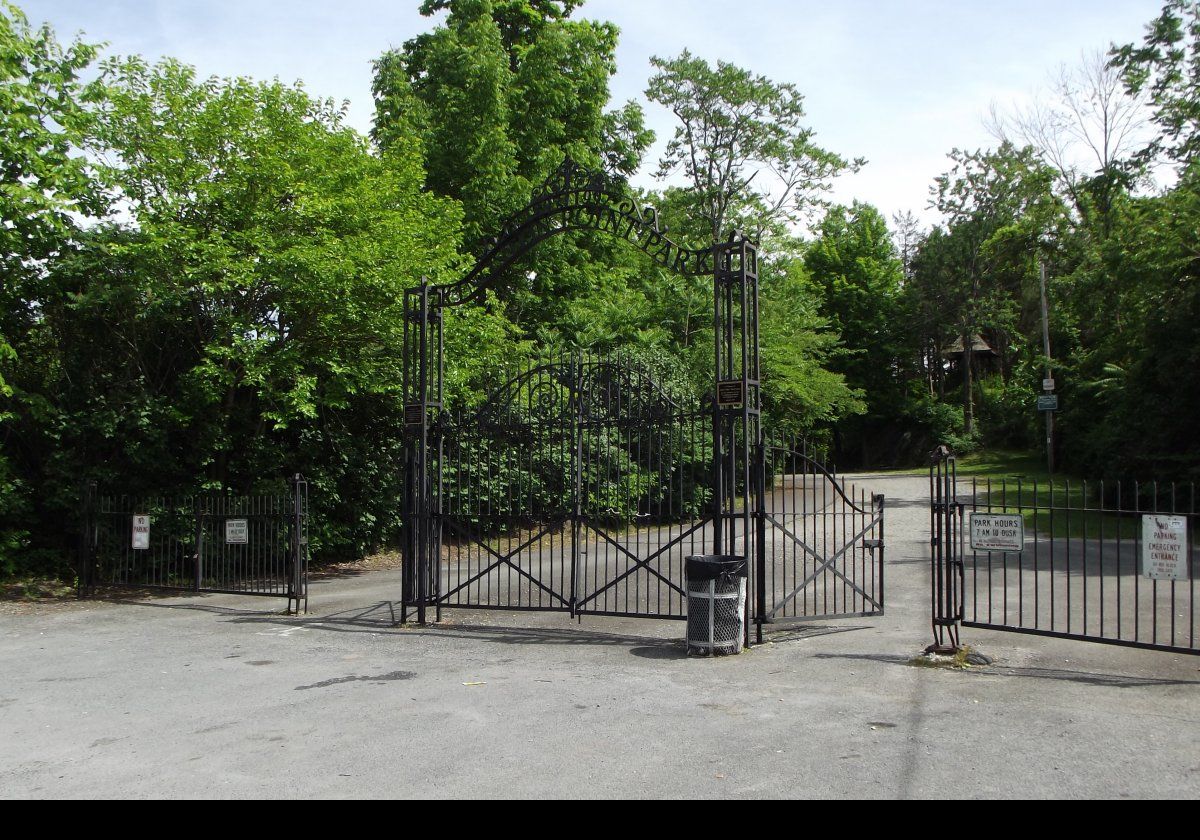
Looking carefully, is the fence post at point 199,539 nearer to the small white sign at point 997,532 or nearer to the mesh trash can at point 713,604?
the mesh trash can at point 713,604

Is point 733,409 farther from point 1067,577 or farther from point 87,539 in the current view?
point 87,539

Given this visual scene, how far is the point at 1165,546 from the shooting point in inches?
299

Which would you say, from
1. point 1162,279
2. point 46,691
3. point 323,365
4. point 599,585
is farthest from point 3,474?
Result: point 1162,279

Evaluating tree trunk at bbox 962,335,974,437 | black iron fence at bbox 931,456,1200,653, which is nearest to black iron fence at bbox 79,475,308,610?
black iron fence at bbox 931,456,1200,653

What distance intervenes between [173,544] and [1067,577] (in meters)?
12.9

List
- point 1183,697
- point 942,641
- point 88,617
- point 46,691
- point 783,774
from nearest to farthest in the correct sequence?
point 783,774 → point 1183,697 → point 46,691 → point 942,641 → point 88,617

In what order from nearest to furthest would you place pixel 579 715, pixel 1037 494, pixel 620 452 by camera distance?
1. pixel 579 715
2. pixel 620 452
3. pixel 1037 494

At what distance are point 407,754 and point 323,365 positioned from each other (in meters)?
9.85

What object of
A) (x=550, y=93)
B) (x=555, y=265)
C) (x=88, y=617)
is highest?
(x=550, y=93)

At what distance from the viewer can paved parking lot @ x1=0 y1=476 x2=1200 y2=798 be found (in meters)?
5.48

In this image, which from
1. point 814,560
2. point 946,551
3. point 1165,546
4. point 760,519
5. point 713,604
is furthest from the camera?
point 814,560

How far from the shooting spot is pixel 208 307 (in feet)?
49.0

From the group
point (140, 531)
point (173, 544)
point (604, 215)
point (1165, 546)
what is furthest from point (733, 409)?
point (173, 544)

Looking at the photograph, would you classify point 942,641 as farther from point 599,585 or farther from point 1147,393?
point 1147,393
